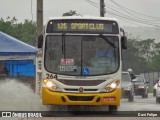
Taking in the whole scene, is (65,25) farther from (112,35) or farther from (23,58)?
(23,58)

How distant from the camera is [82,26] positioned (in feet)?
54.5

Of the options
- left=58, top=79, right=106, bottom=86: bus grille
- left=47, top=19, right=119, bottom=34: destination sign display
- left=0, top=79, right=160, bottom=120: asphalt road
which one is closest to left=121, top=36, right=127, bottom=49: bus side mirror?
left=47, top=19, right=119, bottom=34: destination sign display

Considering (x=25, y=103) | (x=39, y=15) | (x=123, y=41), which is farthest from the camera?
(x=39, y=15)

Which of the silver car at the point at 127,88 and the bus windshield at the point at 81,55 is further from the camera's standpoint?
the silver car at the point at 127,88

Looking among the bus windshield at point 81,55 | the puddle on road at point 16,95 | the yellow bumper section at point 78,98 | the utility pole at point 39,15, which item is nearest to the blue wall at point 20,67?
the puddle on road at point 16,95

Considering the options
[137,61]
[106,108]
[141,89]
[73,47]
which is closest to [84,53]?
[73,47]

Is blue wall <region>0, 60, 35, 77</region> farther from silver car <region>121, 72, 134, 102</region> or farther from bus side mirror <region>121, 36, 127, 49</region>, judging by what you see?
bus side mirror <region>121, 36, 127, 49</region>

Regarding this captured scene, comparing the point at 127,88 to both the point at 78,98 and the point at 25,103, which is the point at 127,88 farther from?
the point at 78,98

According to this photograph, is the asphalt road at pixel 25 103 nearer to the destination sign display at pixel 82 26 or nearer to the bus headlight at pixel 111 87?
the bus headlight at pixel 111 87

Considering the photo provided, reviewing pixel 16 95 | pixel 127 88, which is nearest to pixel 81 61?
pixel 16 95

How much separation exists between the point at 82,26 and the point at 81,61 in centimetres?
124

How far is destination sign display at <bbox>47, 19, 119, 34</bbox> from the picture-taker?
650 inches

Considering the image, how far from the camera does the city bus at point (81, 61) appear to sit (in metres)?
15.9

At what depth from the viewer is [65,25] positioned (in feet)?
54.4
